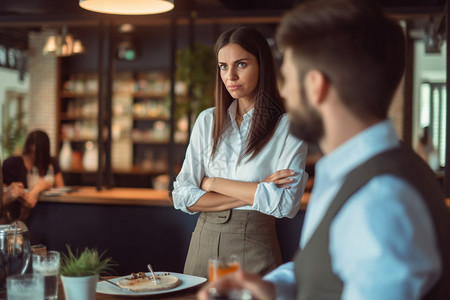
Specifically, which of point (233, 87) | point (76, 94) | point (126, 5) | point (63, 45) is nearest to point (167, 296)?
point (233, 87)

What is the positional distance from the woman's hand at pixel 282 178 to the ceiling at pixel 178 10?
10.0 feet

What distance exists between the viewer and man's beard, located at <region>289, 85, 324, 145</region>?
3.32ft

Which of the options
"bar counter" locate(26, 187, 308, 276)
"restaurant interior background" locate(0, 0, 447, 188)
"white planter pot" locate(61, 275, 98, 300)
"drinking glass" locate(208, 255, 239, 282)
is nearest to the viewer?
"drinking glass" locate(208, 255, 239, 282)

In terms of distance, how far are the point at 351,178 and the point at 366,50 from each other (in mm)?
230

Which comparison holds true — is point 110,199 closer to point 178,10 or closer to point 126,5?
point 126,5

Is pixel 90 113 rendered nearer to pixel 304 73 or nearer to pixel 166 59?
pixel 166 59

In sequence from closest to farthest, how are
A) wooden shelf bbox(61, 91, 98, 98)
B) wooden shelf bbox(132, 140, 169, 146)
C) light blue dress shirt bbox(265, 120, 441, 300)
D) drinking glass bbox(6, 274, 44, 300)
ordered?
1. light blue dress shirt bbox(265, 120, 441, 300)
2. drinking glass bbox(6, 274, 44, 300)
3. wooden shelf bbox(132, 140, 169, 146)
4. wooden shelf bbox(61, 91, 98, 98)

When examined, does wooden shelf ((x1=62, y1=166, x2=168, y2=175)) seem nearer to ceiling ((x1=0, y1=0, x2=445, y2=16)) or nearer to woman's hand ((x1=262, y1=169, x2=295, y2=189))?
ceiling ((x1=0, y1=0, x2=445, y2=16))

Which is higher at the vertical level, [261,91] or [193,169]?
[261,91]

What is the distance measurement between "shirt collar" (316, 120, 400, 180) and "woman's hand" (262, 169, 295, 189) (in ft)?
3.85

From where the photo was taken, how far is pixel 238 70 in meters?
2.18

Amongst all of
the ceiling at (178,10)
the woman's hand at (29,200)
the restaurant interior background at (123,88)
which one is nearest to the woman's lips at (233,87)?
the restaurant interior background at (123,88)

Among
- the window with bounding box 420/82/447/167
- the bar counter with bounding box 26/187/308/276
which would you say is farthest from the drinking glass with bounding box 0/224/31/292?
the window with bounding box 420/82/447/167

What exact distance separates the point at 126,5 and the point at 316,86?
1.74m
